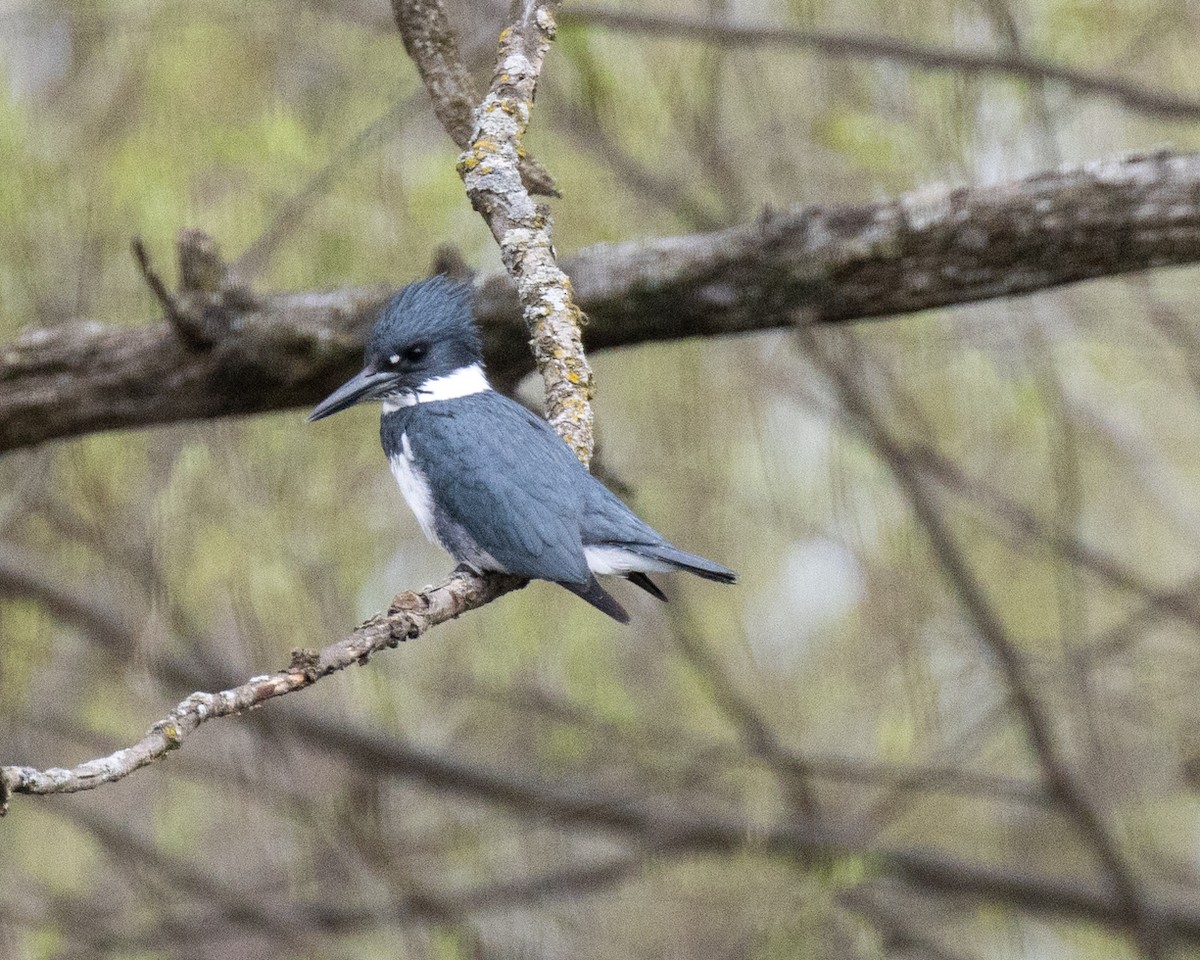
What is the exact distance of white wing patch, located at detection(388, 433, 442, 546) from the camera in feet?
9.53

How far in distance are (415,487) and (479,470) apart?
218 mm

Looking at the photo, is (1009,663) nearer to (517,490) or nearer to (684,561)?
(684,561)

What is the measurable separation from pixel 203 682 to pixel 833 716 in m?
2.63

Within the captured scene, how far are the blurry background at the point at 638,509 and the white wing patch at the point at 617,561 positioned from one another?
115 cm

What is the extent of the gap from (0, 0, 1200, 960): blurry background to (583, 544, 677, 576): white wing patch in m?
1.15

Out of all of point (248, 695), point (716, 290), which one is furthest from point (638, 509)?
point (248, 695)

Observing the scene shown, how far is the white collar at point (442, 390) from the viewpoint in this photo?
3102 mm

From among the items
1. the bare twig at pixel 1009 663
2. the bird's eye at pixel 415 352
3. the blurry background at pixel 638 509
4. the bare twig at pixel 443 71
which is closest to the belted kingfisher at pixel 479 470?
the bird's eye at pixel 415 352

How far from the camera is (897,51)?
3.98m

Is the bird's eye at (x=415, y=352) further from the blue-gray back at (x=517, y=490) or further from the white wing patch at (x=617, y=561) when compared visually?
the white wing patch at (x=617, y=561)

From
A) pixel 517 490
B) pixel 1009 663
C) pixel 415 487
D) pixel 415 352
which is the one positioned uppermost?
pixel 415 352

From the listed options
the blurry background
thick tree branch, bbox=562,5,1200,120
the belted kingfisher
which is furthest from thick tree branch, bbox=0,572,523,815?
thick tree branch, bbox=562,5,1200,120

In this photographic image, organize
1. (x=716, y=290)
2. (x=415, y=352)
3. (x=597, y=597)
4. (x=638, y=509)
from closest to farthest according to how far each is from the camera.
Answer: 1. (x=597, y=597)
2. (x=415, y=352)
3. (x=716, y=290)
4. (x=638, y=509)

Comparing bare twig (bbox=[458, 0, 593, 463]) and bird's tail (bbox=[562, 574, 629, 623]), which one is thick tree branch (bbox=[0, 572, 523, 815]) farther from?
bare twig (bbox=[458, 0, 593, 463])
